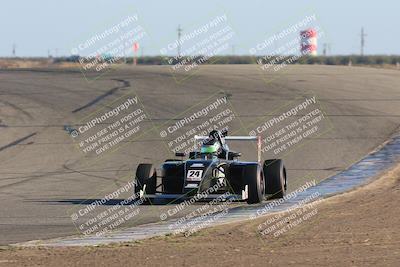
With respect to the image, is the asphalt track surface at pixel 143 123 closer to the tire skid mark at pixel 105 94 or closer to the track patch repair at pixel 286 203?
the tire skid mark at pixel 105 94

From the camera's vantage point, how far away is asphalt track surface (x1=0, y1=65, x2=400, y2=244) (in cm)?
1841

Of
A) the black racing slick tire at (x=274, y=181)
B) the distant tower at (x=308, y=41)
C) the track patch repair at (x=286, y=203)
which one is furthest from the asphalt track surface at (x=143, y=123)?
the distant tower at (x=308, y=41)

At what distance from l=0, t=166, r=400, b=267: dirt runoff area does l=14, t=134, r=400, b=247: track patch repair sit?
Answer: 1.80ft

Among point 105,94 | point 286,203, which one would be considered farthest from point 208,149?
point 105,94

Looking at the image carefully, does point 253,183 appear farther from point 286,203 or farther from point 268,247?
point 268,247

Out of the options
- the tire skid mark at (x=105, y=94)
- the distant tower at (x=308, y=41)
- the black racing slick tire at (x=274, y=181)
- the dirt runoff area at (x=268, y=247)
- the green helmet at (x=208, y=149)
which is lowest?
the distant tower at (x=308, y=41)

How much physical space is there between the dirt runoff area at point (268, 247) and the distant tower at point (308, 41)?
80033 mm

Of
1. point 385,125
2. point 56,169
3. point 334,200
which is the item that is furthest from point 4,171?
point 385,125

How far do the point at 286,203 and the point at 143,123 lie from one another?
1397 centimetres

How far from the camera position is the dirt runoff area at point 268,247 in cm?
1102

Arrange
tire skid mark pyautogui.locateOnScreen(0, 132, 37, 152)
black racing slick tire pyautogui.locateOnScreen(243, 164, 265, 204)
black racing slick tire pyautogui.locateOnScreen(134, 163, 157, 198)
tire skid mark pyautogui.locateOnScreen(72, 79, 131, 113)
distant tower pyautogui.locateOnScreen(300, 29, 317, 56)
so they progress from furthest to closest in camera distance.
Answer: distant tower pyautogui.locateOnScreen(300, 29, 317, 56)
tire skid mark pyautogui.locateOnScreen(72, 79, 131, 113)
tire skid mark pyautogui.locateOnScreen(0, 132, 37, 152)
black racing slick tire pyautogui.locateOnScreen(134, 163, 157, 198)
black racing slick tire pyautogui.locateOnScreen(243, 164, 265, 204)

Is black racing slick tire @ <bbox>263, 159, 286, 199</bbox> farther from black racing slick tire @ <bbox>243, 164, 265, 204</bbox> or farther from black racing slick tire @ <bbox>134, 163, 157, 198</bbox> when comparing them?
black racing slick tire @ <bbox>134, 163, 157, 198</bbox>

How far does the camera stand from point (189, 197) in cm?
1697

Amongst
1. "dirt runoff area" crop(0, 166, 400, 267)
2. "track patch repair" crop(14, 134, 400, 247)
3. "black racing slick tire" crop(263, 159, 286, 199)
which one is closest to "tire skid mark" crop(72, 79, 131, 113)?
"track patch repair" crop(14, 134, 400, 247)
